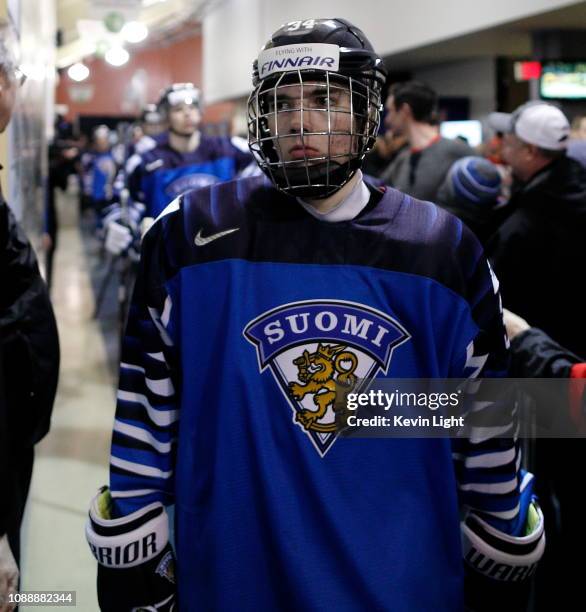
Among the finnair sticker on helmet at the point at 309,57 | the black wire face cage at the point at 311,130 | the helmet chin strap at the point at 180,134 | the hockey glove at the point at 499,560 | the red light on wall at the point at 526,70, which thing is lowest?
the hockey glove at the point at 499,560

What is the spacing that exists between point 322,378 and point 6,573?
575 millimetres

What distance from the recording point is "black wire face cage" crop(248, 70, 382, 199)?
4.44 feet

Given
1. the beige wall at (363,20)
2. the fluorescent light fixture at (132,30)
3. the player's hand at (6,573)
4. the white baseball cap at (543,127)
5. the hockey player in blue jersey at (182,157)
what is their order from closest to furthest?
the player's hand at (6,573)
the white baseball cap at (543,127)
the hockey player in blue jersey at (182,157)
the beige wall at (363,20)
the fluorescent light fixture at (132,30)

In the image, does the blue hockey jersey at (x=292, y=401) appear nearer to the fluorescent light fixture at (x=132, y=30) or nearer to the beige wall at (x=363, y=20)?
the beige wall at (x=363, y=20)

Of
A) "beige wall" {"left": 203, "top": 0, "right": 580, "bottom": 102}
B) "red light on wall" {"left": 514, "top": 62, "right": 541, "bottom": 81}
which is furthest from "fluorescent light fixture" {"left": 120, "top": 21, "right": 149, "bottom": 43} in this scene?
"red light on wall" {"left": 514, "top": 62, "right": 541, "bottom": 81}

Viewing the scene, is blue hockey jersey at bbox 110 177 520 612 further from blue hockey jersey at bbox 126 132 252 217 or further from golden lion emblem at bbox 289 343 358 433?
blue hockey jersey at bbox 126 132 252 217

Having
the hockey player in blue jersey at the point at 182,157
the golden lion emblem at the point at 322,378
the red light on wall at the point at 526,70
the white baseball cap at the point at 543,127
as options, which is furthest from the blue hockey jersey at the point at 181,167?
the red light on wall at the point at 526,70

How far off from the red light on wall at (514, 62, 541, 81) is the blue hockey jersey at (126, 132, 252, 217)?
162 inches

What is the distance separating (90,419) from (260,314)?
366 cm

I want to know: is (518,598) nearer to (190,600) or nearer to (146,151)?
(190,600)

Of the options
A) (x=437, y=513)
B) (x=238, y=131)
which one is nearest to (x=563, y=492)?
(x=437, y=513)

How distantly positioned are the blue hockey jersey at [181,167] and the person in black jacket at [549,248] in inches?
87.3

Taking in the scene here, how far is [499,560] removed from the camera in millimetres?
1419

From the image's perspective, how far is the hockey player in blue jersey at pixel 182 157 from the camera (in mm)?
4496
